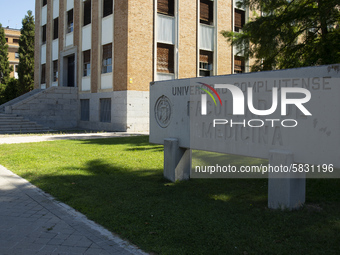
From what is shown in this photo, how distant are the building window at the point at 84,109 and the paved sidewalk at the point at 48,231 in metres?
17.9

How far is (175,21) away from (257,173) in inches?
635

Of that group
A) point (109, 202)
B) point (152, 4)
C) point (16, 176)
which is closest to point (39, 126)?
point (152, 4)

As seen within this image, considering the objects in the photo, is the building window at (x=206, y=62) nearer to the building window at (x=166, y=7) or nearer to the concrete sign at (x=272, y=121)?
the building window at (x=166, y=7)

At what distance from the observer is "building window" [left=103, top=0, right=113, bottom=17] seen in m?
21.2

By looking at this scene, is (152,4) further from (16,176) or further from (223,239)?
(223,239)

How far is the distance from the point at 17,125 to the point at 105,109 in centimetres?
527

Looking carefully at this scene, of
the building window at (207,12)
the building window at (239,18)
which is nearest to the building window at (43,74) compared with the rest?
the building window at (207,12)

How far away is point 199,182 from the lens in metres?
6.44

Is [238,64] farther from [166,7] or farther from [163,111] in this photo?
[163,111]

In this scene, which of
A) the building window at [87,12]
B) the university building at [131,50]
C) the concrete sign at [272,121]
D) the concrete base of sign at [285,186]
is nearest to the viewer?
the concrete sign at [272,121]

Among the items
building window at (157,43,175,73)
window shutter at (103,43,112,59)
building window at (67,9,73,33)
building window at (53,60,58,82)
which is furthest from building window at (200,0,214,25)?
building window at (53,60,58,82)

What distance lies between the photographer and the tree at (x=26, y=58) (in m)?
35.9

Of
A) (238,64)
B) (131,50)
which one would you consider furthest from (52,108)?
(238,64)

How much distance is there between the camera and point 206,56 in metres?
23.4
